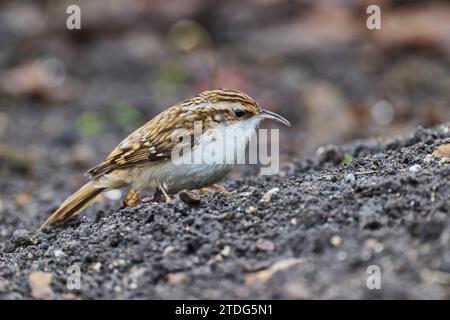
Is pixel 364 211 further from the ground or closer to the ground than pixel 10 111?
closer to the ground

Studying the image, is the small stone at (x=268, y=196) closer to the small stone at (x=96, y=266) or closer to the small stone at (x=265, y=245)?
the small stone at (x=265, y=245)

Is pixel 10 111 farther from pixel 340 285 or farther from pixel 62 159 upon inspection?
pixel 340 285

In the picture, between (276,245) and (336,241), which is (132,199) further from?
(336,241)

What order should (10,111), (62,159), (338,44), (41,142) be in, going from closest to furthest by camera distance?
(62,159) < (41,142) < (10,111) < (338,44)

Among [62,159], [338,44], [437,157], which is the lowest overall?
[437,157]

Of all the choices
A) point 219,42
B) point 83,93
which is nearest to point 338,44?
point 219,42

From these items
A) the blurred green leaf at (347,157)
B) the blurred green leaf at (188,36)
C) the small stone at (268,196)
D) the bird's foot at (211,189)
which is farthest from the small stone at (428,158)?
the blurred green leaf at (188,36)
